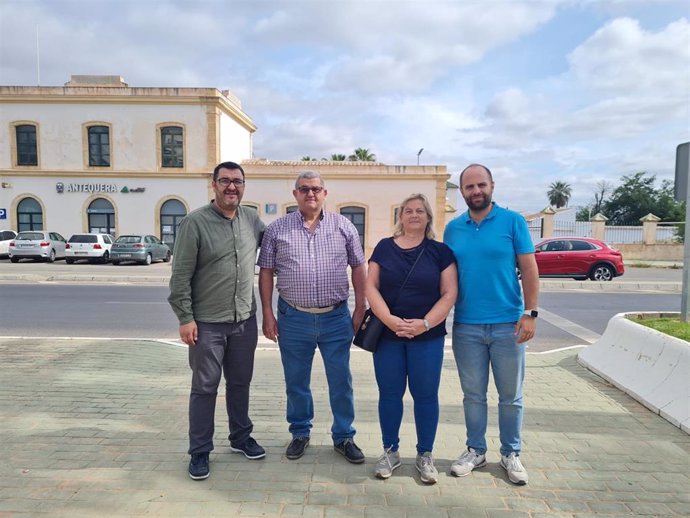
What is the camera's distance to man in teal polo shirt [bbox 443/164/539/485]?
10.5 ft

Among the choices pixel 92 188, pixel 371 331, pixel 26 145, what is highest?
pixel 26 145

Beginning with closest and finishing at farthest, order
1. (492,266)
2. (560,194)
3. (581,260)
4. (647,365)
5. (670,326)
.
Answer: (492,266) → (647,365) → (670,326) → (581,260) → (560,194)

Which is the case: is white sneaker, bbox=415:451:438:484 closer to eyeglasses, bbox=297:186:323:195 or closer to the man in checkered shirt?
the man in checkered shirt

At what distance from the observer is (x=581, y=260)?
56.4 ft

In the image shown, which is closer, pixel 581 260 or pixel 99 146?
pixel 581 260

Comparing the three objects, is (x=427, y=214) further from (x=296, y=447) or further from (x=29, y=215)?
(x=29, y=215)

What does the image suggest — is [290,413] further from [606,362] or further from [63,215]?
[63,215]

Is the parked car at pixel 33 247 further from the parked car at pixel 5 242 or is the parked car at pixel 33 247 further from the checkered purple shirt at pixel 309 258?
the checkered purple shirt at pixel 309 258

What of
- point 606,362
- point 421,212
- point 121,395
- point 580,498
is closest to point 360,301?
point 421,212

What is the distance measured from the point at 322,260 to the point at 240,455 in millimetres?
1496

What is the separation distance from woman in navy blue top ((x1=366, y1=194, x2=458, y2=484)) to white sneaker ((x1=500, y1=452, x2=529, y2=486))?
470mm

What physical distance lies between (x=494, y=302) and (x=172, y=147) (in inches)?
1154

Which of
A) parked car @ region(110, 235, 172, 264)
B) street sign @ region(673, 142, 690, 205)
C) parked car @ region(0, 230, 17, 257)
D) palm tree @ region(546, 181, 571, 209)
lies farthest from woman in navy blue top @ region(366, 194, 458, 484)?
palm tree @ region(546, 181, 571, 209)

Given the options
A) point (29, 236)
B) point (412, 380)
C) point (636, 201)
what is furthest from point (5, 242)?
point (636, 201)
